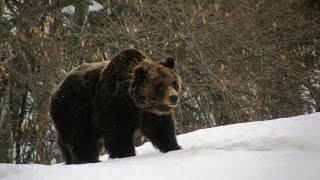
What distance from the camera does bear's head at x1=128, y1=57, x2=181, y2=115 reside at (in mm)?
6660

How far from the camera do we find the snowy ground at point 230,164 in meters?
4.35

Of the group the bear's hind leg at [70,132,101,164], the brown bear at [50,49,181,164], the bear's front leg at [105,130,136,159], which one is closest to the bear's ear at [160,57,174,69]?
the brown bear at [50,49,181,164]

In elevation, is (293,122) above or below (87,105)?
below

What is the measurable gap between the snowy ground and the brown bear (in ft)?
2.24

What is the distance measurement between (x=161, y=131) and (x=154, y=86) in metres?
0.58

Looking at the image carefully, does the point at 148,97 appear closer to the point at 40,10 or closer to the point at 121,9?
the point at 40,10

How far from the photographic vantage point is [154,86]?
6.73 meters

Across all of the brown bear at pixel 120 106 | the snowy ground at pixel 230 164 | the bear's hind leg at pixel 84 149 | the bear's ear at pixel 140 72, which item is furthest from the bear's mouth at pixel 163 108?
the bear's hind leg at pixel 84 149

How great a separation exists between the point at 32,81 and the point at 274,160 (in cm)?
672

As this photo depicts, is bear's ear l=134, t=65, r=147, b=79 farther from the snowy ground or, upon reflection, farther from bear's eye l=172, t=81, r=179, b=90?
the snowy ground

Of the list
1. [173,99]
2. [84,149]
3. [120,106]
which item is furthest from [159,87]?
[84,149]

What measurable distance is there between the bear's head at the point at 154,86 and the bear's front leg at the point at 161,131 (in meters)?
0.17

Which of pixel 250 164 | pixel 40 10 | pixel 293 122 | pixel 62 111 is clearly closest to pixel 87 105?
pixel 62 111

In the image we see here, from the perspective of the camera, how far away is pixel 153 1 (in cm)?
1241
